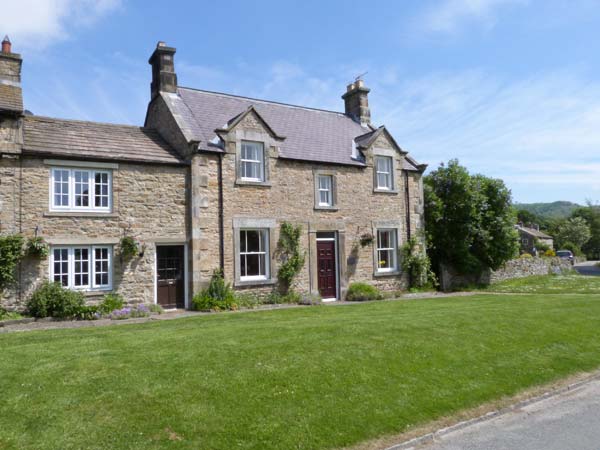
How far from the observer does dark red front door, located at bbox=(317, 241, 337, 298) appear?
2017 centimetres

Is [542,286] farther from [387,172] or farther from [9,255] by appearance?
[9,255]

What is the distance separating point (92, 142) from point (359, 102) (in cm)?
1406

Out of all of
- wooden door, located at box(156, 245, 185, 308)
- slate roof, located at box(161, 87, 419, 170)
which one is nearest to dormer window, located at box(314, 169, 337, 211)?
slate roof, located at box(161, 87, 419, 170)

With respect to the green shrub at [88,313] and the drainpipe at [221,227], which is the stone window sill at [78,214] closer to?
the green shrub at [88,313]

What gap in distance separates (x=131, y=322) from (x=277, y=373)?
7.60m

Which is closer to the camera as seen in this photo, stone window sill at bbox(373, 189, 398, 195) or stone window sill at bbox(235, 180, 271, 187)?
stone window sill at bbox(235, 180, 271, 187)

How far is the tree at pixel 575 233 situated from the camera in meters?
82.5

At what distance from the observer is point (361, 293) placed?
2022cm

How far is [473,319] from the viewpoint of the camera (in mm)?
12711

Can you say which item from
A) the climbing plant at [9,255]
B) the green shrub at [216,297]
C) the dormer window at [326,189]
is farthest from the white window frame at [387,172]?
the climbing plant at [9,255]

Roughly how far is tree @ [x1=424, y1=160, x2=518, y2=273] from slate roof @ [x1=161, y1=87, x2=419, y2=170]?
2994 millimetres

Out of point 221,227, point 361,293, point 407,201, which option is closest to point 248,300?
point 221,227

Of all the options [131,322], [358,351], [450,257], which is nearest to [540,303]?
[450,257]

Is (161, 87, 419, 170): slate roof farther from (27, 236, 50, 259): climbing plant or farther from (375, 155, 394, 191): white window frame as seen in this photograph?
(27, 236, 50, 259): climbing plant
